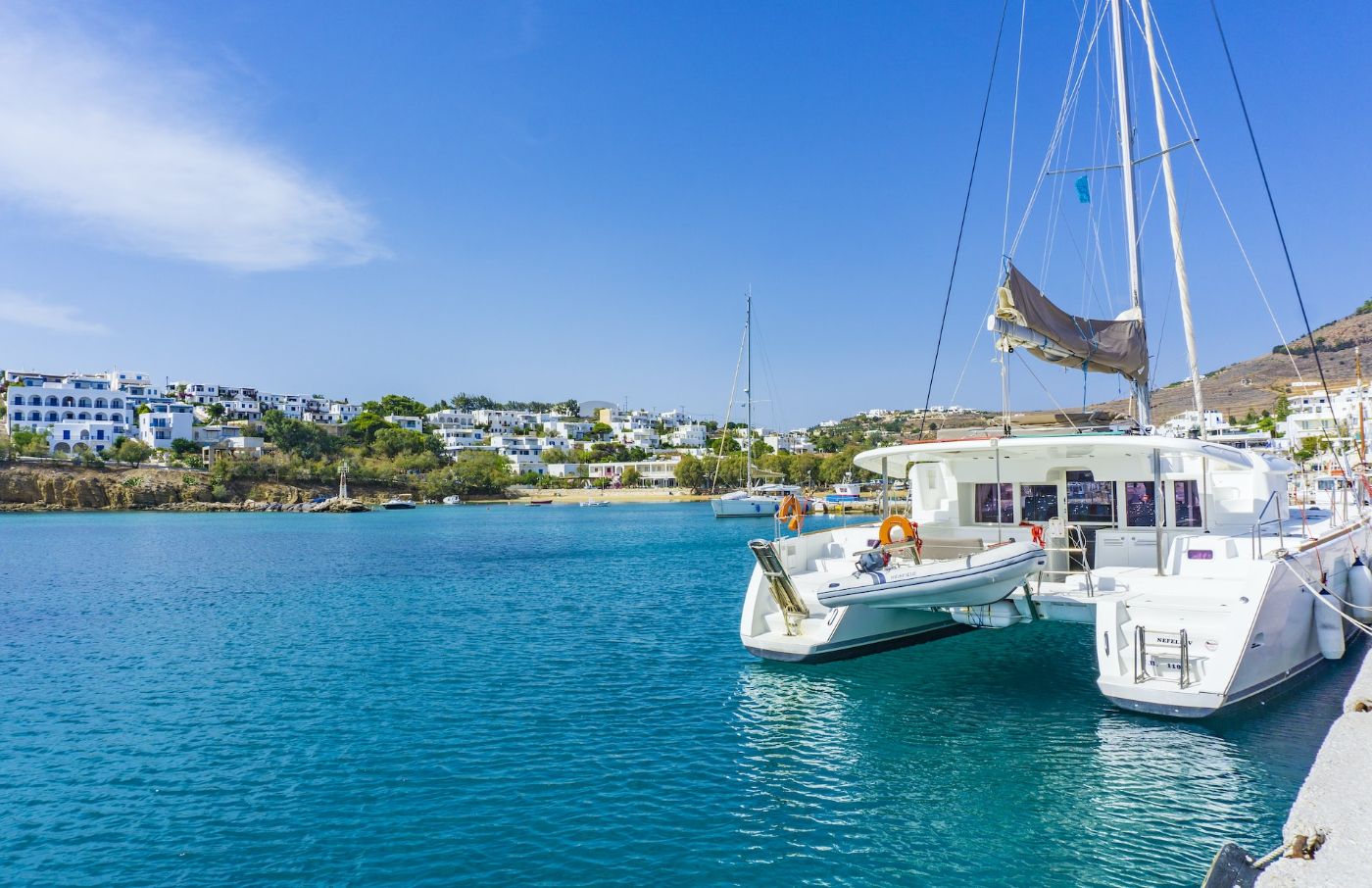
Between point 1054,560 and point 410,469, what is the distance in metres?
114

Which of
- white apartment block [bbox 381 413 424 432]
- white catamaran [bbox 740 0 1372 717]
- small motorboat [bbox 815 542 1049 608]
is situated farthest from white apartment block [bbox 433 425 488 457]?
small motorboat [bbox 815 542 1049 608]

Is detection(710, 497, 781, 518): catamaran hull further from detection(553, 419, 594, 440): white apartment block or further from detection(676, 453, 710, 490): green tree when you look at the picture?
detection(553, 419, 594, 440): white apartment block

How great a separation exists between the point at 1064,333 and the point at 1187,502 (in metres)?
3.47

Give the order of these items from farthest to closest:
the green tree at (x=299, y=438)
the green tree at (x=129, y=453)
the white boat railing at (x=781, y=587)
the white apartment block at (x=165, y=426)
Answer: the white apartment block at (x=165, y=426), the green tree at (x=299, y=438), the green tree at (x=129, y=453), the white boat railing at (x=781, y=587)

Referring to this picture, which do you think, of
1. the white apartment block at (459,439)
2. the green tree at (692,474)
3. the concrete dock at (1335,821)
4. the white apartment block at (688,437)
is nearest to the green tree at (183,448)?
the white apartment block at (459,439)

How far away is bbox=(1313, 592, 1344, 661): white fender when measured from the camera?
461 inches

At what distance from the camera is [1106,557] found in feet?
43.9

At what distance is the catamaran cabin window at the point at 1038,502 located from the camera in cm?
1477

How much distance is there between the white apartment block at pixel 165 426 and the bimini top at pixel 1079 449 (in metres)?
123

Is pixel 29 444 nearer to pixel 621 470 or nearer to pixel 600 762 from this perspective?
pixel 621 470

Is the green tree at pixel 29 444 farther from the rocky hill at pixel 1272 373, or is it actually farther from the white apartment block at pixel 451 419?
the rocky hill at pixel 1272 373

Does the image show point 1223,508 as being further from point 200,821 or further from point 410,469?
point 410,469

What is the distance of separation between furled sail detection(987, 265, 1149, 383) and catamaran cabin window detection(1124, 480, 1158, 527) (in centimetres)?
228

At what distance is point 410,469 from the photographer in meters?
117
